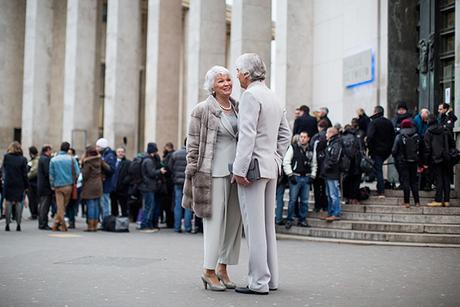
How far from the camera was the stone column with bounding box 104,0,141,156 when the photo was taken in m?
26.3

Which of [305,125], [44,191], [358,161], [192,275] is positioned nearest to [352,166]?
[358,161]

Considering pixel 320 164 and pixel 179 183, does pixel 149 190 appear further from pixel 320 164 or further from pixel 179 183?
pixel 320 164

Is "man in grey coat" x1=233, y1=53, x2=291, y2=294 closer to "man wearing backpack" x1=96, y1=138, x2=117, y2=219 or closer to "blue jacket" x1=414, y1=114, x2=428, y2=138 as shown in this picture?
"blue jacket" x1=414, y1=114, x2=428, y2=138

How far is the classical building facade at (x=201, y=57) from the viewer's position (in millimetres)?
18219

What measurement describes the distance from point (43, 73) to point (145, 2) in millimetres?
7701

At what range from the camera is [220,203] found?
6.82 m

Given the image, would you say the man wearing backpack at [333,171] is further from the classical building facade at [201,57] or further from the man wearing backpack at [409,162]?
the classical building facade at [201,57]

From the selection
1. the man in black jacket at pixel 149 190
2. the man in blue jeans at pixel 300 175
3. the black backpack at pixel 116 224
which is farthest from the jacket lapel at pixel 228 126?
the man in black jacket at pixel 149 190

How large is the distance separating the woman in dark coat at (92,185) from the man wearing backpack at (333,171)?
5.05m

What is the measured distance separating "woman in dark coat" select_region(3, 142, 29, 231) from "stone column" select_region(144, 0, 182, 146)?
360 inches

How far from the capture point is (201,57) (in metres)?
22.5

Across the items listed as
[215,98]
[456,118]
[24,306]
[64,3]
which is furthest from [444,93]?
[64,3]

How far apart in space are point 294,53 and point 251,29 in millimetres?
1441

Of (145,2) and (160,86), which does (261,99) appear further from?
(145,2)
